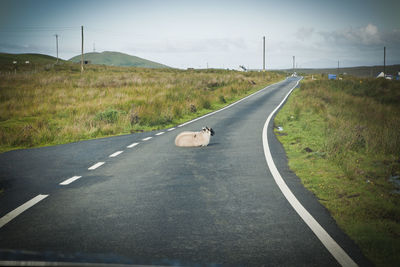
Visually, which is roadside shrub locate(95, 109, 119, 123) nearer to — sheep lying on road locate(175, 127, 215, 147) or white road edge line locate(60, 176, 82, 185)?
sheep lying on road locate(175, 127, 215, 147)

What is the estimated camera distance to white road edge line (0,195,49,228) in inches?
178

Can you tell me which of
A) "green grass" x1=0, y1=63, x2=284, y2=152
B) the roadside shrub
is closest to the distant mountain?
"green grass" x1=0, y1=63, x2=284, y2=152

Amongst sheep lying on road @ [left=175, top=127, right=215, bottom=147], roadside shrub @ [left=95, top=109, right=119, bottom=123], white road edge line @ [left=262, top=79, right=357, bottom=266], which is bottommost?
white road edge line @ [left=262, top=79, right=357, bottom=266]

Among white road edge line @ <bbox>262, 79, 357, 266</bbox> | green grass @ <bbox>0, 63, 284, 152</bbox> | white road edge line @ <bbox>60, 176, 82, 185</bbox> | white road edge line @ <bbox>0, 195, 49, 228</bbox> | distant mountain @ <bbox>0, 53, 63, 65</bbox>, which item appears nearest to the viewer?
white road edge line @ <bbox>262, 79, 357, 266</bbox>

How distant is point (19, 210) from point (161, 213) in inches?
83.9

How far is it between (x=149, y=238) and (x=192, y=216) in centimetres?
90

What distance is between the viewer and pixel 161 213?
Result: 483 centimetres

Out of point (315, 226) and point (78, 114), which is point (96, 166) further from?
point (78, 114)

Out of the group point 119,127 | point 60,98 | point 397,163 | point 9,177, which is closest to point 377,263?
point 397,163

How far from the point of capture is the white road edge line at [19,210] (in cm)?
453

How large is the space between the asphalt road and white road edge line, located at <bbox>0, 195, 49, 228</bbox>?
8 cm

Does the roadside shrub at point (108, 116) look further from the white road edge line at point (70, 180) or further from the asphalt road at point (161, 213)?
the white road edge line at point (70, 180)

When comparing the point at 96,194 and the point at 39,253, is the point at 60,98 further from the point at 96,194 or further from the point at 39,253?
the point at 39,253

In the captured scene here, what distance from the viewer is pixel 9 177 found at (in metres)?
7.06
